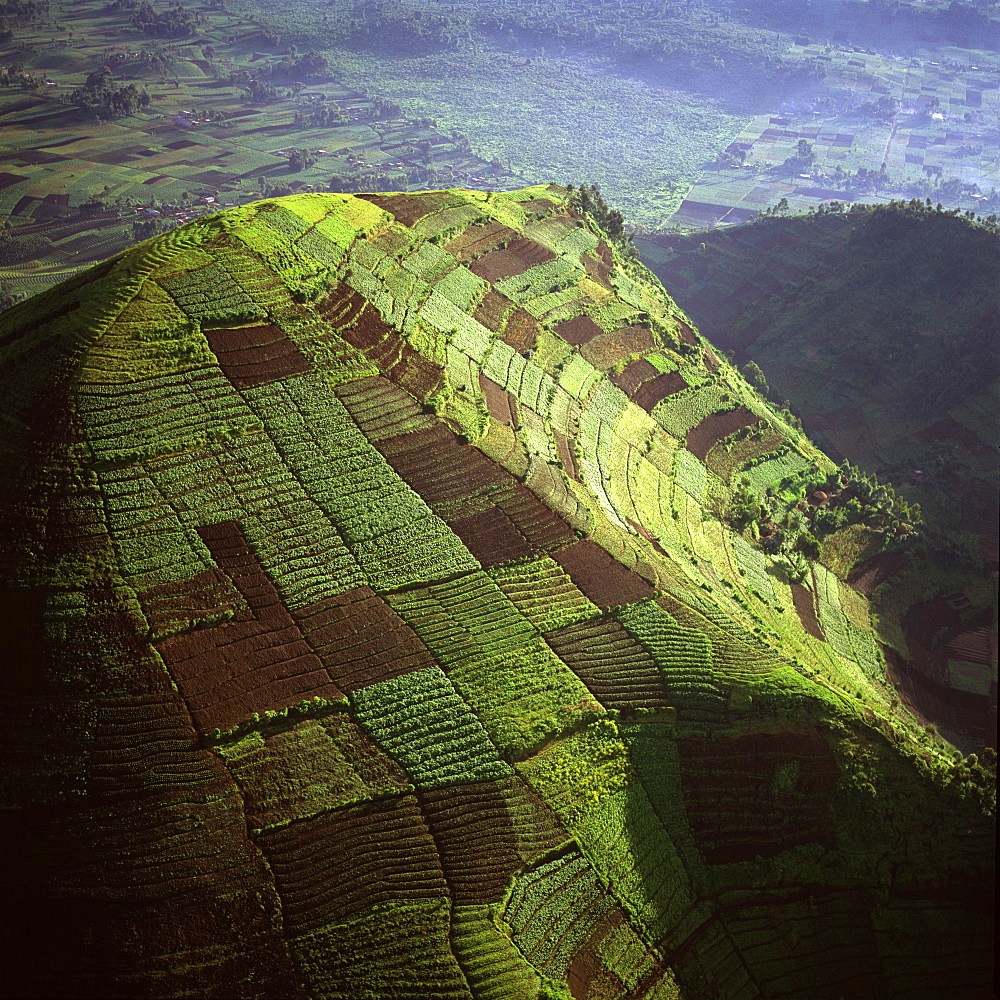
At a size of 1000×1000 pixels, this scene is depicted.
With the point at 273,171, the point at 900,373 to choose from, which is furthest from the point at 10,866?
the point at 273,171

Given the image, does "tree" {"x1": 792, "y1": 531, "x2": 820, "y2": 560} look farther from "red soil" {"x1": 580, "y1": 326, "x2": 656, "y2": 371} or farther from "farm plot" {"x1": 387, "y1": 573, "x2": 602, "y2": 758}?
"farm plot" {"x1": 387, "y1": 573, "x2": 602, "y2": 758}

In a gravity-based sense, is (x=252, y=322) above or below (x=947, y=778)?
above

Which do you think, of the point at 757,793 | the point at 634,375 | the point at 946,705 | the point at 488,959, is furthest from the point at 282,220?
the point at 946,705

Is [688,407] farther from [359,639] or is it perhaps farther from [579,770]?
[359,639]

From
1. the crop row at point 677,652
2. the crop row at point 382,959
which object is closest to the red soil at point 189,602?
the crop row at point 382,959

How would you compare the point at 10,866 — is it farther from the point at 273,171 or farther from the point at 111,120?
the point at 111,120

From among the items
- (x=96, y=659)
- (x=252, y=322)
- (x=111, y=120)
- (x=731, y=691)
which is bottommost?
(x=731, y=691)

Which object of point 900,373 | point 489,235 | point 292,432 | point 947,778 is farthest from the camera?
point 900,373

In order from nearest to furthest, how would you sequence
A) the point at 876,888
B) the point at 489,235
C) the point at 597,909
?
the point at 597,909 < the point at 876,888 < the point at 489,235
